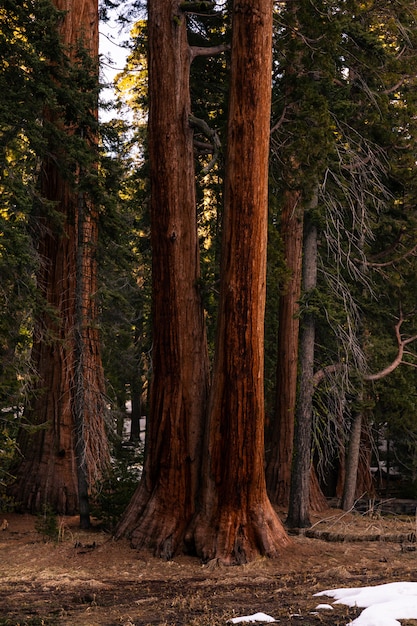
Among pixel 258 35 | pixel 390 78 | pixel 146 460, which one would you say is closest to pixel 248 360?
pixel 146 460

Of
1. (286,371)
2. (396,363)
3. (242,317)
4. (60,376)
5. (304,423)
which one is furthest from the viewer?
(286,371)

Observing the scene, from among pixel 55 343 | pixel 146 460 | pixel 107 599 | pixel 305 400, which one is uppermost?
pixel 55 343

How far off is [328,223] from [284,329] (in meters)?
3.62

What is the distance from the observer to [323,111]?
12.3 metres

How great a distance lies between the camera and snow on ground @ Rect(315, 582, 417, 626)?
19.1ft

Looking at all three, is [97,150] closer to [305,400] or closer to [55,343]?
[55,343]

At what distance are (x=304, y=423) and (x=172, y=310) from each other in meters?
3.98

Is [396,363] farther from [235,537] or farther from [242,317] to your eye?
[235,537]

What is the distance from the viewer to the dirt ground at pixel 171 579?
22.4 feet

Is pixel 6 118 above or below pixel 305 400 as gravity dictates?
above

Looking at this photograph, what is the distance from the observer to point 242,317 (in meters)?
9.93

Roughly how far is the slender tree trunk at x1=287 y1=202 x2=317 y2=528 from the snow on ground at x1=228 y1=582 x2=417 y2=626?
20.1 feet

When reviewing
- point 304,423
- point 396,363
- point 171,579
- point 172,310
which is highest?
point 172,310

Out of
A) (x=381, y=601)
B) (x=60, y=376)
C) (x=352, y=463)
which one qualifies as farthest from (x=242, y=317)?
(x=352, y=463)
